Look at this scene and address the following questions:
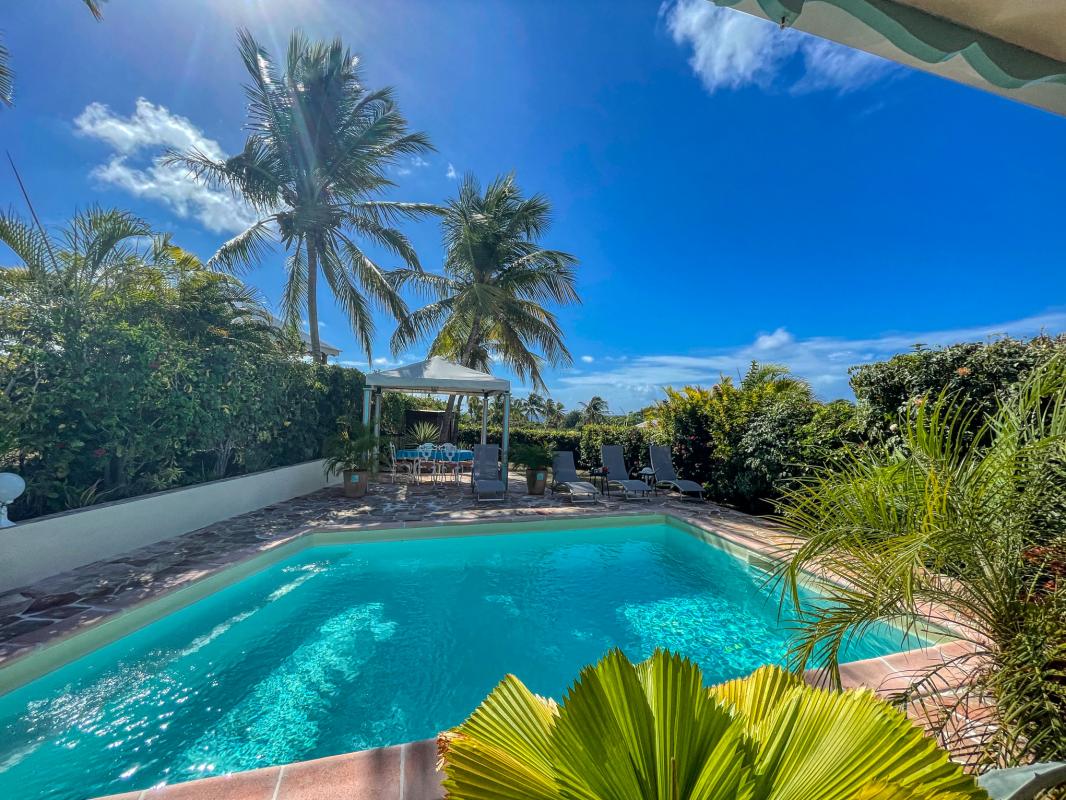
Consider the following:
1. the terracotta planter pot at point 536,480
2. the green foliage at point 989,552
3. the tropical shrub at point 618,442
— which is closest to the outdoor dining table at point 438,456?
the terracotta planter pot at point 536,480

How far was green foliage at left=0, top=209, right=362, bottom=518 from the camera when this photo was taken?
16.0 ft

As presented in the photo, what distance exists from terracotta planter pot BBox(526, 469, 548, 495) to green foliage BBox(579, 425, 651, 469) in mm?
2742

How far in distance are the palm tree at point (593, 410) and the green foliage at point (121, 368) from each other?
3743cm

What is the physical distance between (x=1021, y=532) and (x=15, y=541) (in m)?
8.06

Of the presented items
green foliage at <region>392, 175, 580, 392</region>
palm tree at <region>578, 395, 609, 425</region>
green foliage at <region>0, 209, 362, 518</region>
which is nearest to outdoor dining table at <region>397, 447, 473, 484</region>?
green foliage at <region>0, 209, 362, 518</region>

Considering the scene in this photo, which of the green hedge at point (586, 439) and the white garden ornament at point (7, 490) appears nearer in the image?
the white garden ornament at point (7, 490)

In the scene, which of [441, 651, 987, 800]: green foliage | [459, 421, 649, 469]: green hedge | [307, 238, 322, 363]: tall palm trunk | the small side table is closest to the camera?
[441, 651, 987, 800]: green foliage

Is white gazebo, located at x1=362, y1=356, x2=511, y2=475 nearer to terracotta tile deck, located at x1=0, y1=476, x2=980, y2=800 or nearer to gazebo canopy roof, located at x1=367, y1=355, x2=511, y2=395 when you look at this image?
gazebo canopy roof, located at x1=367, y1=355, x2=511, y2=395

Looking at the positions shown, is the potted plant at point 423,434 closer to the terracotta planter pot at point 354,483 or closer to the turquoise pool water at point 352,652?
the terracotta planter pot at point 354,483

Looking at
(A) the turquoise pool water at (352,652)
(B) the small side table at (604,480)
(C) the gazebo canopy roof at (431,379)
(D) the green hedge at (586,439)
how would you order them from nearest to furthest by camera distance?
(A) the turquoise pool water at (352,652) → (C) the gazebo canopy roof at (431,379) → (B) the small side table at (604,480) → (D) the green hedge at (586,439)

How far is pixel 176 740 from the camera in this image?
2.94 meters

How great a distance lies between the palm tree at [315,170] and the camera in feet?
36.4

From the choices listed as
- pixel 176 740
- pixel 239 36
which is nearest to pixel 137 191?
pixel 239 36

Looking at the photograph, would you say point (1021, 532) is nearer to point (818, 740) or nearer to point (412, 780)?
point (818, 740)
